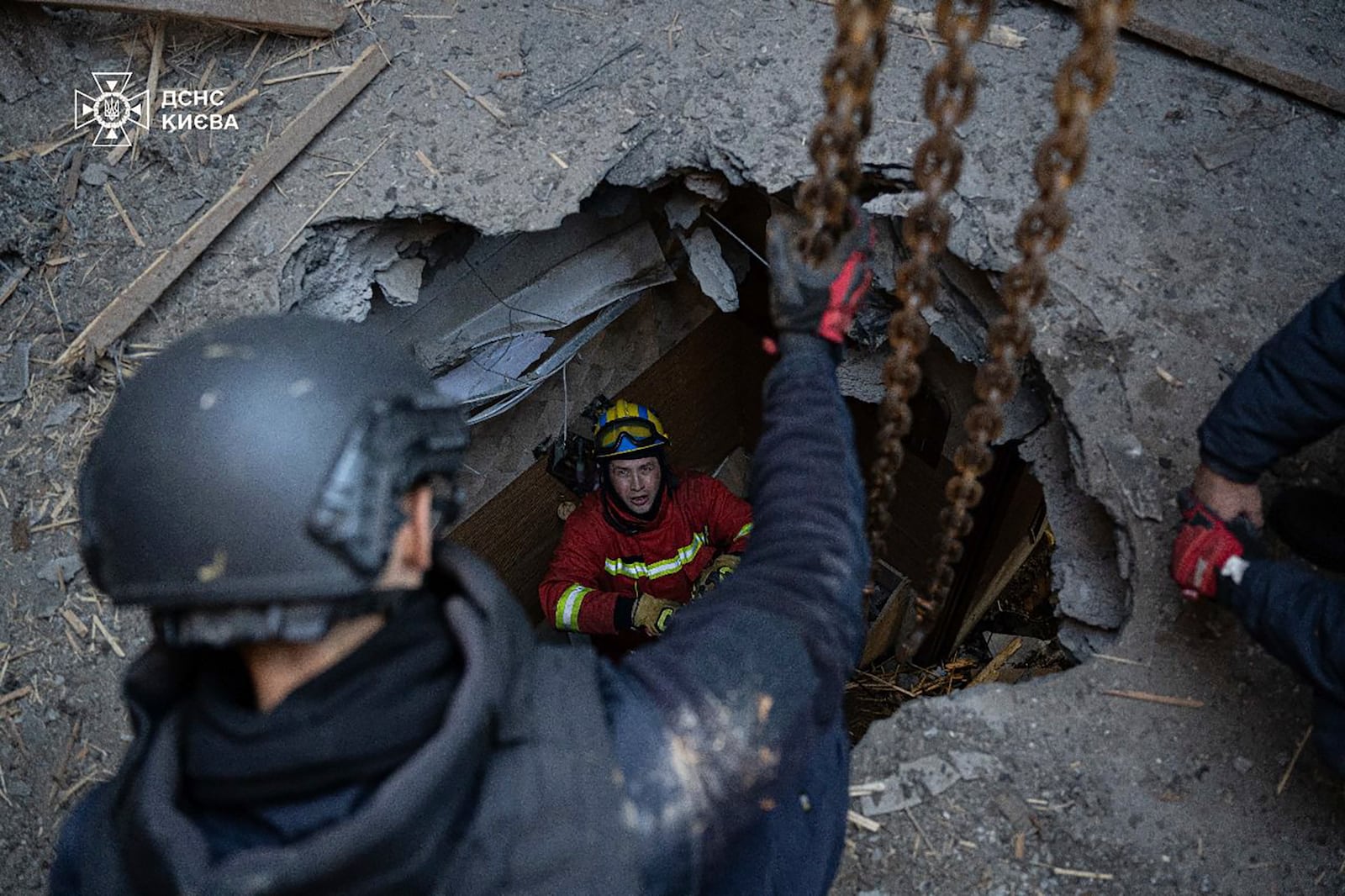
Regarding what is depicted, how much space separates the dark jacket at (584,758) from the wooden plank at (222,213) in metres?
2.51

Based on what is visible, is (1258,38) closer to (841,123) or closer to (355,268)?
(841,123)

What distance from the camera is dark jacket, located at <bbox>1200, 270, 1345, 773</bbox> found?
249 centimetres

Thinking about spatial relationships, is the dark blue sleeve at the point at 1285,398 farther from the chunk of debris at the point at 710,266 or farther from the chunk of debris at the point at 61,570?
the chunk of debris at the point at 61,570

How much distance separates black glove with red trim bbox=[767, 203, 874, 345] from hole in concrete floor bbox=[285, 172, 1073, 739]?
5.54 ft

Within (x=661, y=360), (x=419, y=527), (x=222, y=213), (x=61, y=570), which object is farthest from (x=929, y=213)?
(x=661, y=360)

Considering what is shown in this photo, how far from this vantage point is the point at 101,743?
125 inches

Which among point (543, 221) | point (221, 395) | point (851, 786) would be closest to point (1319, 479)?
point (851, 786)

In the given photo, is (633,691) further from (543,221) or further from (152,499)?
(543,221)

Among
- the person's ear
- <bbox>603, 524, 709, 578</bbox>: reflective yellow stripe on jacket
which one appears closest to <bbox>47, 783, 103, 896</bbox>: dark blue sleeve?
the person's ear

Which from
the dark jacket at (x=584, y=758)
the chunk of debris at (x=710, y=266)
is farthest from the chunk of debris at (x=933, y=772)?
the chunk of debris at (x=710, y=266)

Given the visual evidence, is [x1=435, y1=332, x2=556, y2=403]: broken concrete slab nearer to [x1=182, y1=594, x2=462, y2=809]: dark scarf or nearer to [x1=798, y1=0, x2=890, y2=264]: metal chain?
[x1=798, y1=0, x2=890, y2=264]: metal chain

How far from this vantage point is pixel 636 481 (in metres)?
5.30

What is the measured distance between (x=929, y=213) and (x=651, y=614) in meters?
3.29

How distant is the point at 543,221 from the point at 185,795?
9.24 feet
